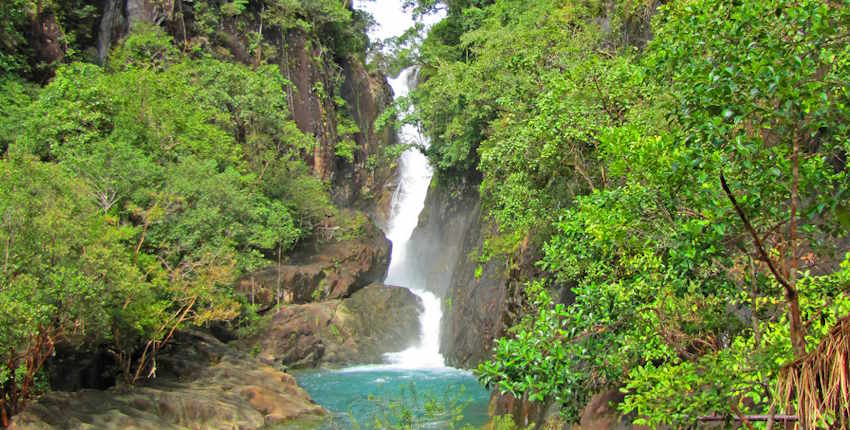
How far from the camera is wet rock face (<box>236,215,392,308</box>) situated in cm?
2472

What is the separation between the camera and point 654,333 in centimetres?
542

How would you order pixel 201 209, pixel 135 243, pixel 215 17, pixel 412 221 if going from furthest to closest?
pixel 412 221 → pixel 215 17 → pixel 201 209 → pixel 135 243

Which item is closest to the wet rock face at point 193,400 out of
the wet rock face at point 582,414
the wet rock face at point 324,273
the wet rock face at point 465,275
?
the wet rock face at point 324,273

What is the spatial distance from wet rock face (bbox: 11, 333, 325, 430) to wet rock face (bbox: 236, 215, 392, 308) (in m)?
5.02

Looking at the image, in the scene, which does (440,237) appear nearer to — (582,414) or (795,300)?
(582,414)

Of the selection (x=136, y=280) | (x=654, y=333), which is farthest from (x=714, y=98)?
(x=136, y=280)

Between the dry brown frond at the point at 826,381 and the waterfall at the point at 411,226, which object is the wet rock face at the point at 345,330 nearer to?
the waterfall at the point at 411,226

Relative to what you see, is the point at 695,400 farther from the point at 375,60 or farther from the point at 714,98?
the point at 375,60

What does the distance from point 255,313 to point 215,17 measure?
14.8m

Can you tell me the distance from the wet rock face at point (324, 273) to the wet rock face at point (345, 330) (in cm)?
69

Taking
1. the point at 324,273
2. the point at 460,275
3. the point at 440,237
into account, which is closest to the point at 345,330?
the point at 324,273

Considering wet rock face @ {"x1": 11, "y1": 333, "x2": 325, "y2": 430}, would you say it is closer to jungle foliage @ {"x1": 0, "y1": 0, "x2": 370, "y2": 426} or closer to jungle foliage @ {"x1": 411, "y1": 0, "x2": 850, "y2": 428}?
jungle foliage @ {"x1": 0, "y1": 0, "x2": 370, "y2": 426}

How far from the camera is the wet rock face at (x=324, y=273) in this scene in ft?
81.1

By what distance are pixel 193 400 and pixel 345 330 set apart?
10836 millimetres
